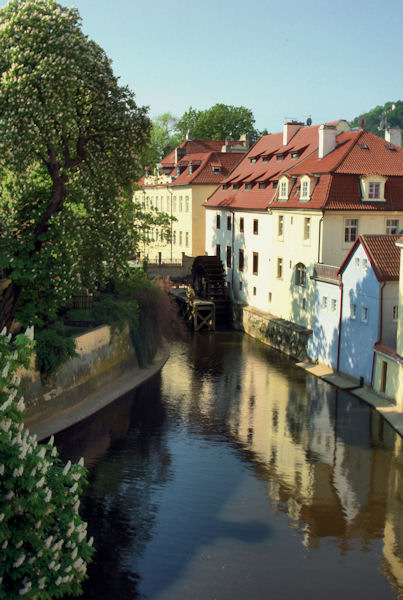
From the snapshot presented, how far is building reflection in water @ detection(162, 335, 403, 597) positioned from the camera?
68.2ft

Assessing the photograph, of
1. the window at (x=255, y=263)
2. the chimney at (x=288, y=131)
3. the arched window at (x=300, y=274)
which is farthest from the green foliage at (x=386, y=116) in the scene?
the arched window at (x=300, y=274)

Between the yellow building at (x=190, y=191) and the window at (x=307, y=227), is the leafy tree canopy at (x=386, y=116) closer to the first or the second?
the yellow building at (x=190, y=191)

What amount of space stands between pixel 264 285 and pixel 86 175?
20.2 metres

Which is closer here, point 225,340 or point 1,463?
point 1,463

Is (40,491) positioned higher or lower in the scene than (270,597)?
higher

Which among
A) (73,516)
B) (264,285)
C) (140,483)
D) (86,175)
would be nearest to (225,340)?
(264,285)

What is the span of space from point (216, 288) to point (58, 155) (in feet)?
82.6

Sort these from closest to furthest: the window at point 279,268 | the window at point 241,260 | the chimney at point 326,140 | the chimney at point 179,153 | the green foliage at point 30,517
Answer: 1. the green foliage at point 30,517
2. the chimney at point 326,140
3. the window at point 279,268
4. the window at point 241,260
5. the chimney at point 179,153

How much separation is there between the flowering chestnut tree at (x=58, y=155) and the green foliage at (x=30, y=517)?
15.8m

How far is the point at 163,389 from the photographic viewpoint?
36.0 m

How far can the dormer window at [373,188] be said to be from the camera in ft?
133

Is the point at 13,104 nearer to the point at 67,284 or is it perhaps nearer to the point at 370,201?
the point at 67,284

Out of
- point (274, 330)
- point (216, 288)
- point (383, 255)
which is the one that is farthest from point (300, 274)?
point (216, 288)

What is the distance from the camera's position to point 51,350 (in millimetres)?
29031
